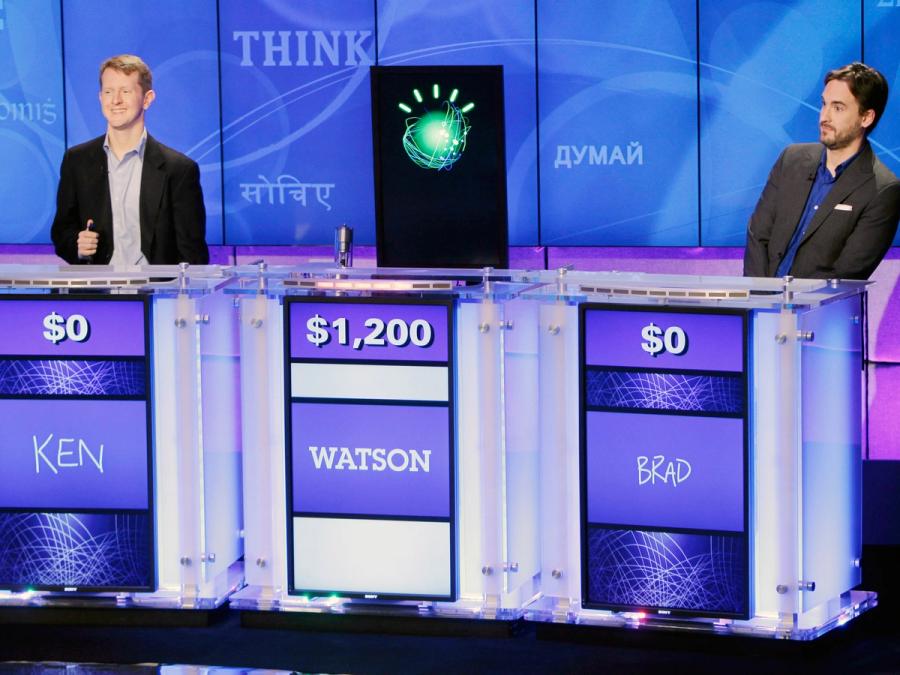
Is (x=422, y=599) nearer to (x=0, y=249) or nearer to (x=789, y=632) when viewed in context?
(x=789, y=632)

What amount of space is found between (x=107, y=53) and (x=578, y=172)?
8.30ft

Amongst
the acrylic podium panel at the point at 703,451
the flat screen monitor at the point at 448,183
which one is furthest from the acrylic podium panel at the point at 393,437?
the flat screen monitor at the point at 448,183

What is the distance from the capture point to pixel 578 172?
7.45m

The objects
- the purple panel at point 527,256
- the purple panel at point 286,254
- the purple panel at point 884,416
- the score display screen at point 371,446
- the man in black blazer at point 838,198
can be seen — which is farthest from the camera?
the purple panel at point 286,254

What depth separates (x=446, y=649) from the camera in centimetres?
376

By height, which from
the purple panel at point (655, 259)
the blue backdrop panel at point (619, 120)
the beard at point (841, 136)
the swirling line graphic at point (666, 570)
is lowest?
the swirling line graphic at point (666, 570)

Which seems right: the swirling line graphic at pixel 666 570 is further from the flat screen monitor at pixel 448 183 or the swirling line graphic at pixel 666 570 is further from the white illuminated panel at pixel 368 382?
the flat screen monitor at pixel 448 183

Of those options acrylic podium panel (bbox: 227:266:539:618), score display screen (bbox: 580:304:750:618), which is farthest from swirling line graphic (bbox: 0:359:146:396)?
score display screen (bbox: 580:304:750:618)

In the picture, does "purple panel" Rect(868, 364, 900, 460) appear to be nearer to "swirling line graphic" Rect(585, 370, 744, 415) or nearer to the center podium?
the center podium

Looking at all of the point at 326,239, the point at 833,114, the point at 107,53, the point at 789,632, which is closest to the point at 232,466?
the point at 789,632

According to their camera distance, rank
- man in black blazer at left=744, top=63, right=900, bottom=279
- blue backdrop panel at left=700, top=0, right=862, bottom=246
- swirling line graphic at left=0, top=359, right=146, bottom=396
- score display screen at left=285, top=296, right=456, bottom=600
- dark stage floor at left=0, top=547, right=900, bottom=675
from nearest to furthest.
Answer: dark stage floor at left=0, top=547, right=900, bottom=675 → score display screen at left=285, top=296, right=456, bottom=600 → swirling line graphic at left=0, top=359, right=146, bottom=396 → man in black blazer at left=744, top=63, right=900, bottom=279 → blue backdrop panel at left=700, top=0, right=862, bottom=246

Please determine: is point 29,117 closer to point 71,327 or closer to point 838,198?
point 71,327

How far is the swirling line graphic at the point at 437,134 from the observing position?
4547 mm

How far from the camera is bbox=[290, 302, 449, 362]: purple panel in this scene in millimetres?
3699
